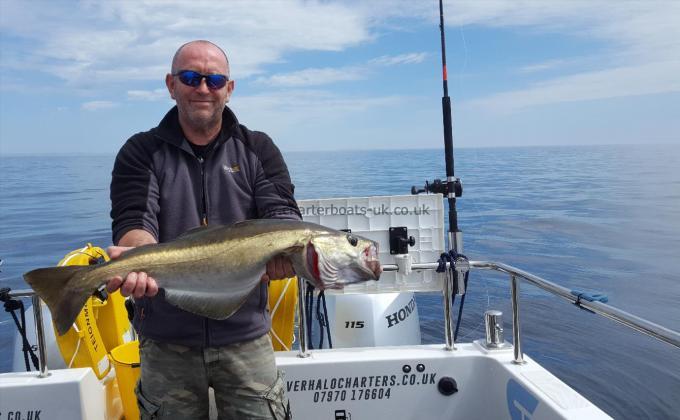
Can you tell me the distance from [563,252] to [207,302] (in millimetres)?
13786

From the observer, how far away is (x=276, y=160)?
294 centimetres

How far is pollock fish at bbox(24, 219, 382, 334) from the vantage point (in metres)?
2.46

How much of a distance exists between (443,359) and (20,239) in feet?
61.0

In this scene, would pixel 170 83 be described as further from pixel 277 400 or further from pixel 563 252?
pixel 563 252

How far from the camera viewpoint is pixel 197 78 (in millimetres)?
2676

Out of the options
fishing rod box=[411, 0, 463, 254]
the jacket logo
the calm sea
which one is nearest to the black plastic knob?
fishing rod box=[411, 0, 463, 254]

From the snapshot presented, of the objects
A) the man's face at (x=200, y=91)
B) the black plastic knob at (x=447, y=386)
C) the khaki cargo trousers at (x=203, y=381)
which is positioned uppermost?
the man's face at (x=200, y=91)

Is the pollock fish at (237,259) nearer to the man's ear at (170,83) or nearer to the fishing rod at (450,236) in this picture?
the man's ear at (170,83)

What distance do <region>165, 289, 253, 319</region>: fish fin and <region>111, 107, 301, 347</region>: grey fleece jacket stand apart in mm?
162

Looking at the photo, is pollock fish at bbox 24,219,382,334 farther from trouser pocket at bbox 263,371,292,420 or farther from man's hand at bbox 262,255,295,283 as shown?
trouser pocket at bbox 263,371,292,420

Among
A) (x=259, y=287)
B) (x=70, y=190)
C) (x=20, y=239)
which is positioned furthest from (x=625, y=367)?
(x=70, y=190)

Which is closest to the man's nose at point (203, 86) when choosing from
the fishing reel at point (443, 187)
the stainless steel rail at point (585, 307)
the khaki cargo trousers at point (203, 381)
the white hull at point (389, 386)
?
the khaki cargo trousers at point (203, 381)

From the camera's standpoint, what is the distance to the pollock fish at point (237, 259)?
2.46 metres

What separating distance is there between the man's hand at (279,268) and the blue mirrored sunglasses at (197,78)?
0.94 metres
